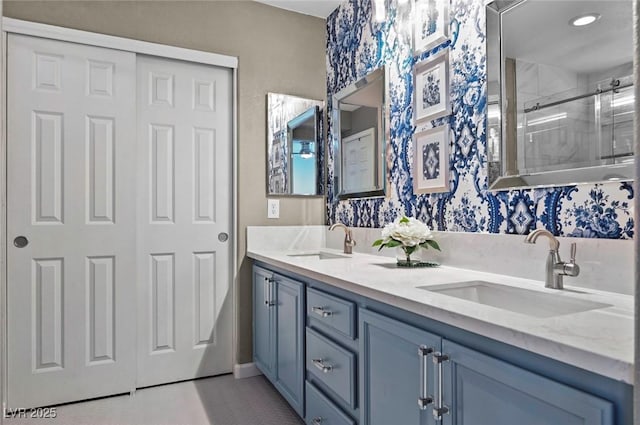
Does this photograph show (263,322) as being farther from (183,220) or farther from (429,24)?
(429,24)

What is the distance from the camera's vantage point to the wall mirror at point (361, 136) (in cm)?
228

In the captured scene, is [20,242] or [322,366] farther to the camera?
[20,242]

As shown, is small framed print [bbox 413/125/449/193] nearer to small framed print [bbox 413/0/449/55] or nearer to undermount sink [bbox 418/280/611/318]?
small framed print [bbox 413/0/449/55]

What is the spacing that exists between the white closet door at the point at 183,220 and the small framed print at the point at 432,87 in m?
1.25

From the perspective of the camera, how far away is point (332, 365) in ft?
5.21

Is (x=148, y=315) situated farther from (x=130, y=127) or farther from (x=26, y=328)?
(x=130, y=127)

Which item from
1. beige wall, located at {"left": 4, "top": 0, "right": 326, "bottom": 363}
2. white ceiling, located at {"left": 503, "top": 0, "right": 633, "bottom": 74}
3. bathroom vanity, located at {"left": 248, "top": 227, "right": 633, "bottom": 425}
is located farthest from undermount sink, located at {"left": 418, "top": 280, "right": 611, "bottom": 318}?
beige wall, located at {"left": 4, "top": 0, "right": 326, "bottom": 363}

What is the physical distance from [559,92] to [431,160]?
0.63 m

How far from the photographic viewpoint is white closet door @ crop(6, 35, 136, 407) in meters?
2.12

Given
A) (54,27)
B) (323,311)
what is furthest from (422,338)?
(54,27)

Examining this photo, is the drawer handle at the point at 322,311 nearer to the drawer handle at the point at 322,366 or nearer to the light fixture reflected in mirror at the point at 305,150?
the drawer handle at the point at 322,366

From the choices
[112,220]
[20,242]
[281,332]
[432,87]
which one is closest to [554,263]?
[432,87]

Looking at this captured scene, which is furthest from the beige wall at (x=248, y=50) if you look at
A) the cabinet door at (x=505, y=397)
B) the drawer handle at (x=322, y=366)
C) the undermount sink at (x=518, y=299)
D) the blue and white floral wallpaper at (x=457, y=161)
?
the cabinet door at (x=505, y=397)
